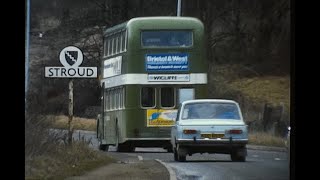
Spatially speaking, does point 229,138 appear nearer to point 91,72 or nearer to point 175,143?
point 175,143

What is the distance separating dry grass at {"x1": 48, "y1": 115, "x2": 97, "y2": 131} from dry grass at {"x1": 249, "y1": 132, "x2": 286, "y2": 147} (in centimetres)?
133

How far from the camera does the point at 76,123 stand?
5.48m

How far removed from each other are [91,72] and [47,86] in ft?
1.26

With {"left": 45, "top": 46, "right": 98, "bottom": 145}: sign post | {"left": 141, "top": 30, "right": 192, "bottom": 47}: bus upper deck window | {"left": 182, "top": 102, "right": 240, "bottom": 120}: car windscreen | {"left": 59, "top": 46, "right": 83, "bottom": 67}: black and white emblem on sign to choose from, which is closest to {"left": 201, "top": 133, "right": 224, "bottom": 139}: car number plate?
{"left": 182, "top": 102, "right": 240, "bottom": 120}: car windscreen

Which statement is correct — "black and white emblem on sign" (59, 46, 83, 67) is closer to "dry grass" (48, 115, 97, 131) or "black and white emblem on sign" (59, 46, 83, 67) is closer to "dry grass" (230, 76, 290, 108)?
"dry grass" (48, 115, 97, 131)

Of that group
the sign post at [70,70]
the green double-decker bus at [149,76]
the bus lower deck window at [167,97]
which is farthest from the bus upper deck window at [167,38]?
the sign post at [70,70]

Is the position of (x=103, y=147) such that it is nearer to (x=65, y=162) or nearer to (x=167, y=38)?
(x=65, y=162)

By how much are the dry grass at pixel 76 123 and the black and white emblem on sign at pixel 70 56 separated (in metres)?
0.44

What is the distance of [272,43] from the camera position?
564 cm

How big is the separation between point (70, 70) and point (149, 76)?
25.9 inches

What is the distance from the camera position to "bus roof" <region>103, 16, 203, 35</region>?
18.2 ft

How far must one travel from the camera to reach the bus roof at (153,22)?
555cm

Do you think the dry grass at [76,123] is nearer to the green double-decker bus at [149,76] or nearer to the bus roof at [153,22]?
the green double-decker bus at [149,76]
